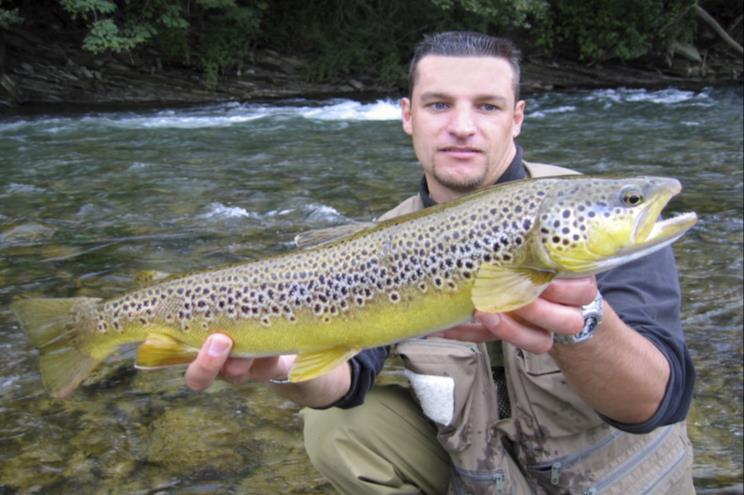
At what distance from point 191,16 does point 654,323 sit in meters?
17.9

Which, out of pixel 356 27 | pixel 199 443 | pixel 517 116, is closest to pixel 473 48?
pixel 517 116

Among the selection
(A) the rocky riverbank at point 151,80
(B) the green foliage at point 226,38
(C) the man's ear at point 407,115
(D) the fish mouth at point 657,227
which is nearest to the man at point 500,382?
(D) the fish mouth at point 657,227

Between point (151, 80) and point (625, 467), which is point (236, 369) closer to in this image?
point (625, 467)

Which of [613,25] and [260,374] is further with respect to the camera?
[613,25]

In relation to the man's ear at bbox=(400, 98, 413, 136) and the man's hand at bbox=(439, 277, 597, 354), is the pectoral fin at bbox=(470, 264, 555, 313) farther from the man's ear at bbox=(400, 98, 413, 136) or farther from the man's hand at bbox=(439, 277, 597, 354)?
the man's ear at bbox=(400, 98, 413, 136)

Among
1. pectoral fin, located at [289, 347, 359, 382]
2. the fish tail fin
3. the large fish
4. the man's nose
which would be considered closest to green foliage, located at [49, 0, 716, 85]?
the man's nose

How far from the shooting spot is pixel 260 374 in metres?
2.24

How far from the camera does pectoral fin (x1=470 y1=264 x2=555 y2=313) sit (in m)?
1.67

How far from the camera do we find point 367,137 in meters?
11.3

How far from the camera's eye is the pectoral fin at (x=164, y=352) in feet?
6.76

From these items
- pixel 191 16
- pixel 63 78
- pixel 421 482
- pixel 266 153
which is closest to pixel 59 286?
pixel 421 482

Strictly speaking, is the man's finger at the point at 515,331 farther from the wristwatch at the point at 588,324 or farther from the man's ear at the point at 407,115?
the man's ear at the point at 407,115

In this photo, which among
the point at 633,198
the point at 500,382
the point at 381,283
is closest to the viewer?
the point at 633,198

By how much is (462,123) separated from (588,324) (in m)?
1.31
